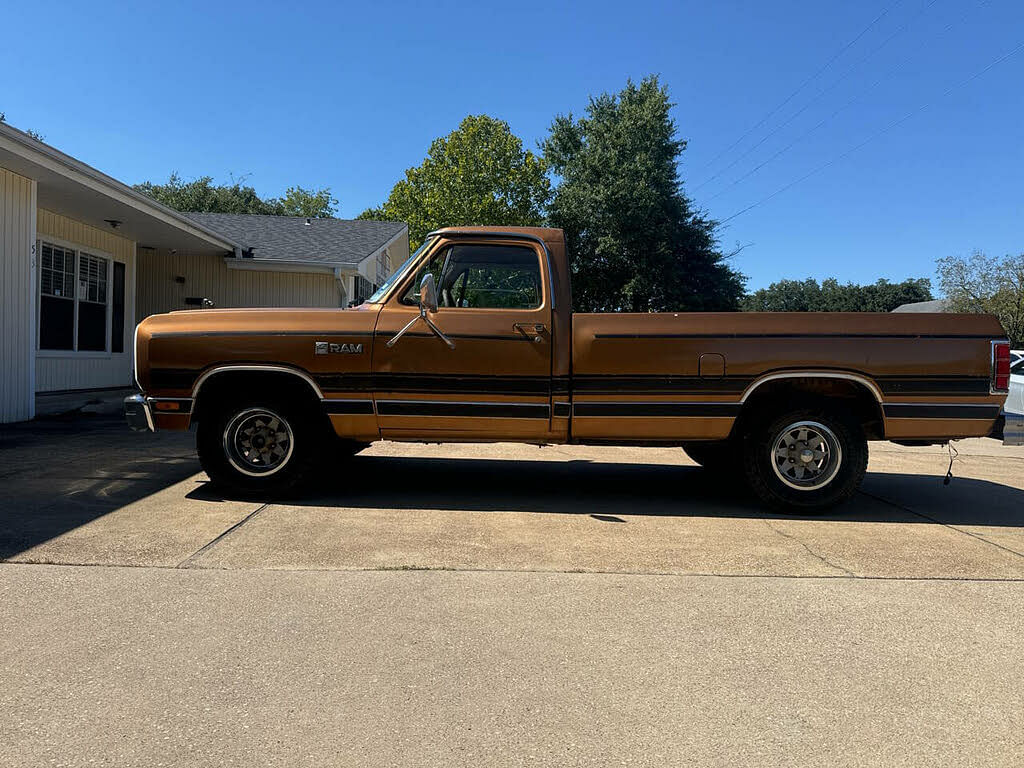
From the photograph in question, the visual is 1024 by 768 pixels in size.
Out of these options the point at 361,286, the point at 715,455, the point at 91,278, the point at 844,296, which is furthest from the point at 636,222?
the point at 844,296

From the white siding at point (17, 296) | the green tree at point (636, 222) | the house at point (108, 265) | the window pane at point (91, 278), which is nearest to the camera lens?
the white siding at point (17, 296)

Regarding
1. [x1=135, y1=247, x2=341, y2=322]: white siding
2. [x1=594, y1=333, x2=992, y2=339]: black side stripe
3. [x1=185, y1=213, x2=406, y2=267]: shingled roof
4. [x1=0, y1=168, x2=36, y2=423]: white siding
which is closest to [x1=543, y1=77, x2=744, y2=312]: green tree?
[x1=185, y1=213, x2=406, y2=267]: shingled roof

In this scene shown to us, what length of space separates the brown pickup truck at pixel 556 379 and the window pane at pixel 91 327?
9634 mm

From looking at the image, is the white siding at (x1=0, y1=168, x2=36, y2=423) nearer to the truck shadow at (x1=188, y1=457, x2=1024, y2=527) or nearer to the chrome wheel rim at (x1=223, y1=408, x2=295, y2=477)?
the truck shadow at (x1=188, y1=457, x2=1024, y2=527)

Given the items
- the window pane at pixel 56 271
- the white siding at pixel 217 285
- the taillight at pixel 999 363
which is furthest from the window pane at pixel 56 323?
the taillight at pixel 999 363

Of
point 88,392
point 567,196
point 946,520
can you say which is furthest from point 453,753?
point 567,196

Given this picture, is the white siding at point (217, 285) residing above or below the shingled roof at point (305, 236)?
below

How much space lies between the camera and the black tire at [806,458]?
5.61 meters

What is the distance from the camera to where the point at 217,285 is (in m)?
17.8

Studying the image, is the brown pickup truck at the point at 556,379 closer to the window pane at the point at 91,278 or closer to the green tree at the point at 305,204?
the window pane at the point at 91,278

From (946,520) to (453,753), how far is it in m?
4.96

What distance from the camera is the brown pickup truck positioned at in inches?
215

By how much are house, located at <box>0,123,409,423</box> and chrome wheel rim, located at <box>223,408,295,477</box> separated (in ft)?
10.5

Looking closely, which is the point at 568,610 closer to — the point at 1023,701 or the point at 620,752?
the point at 620,752
